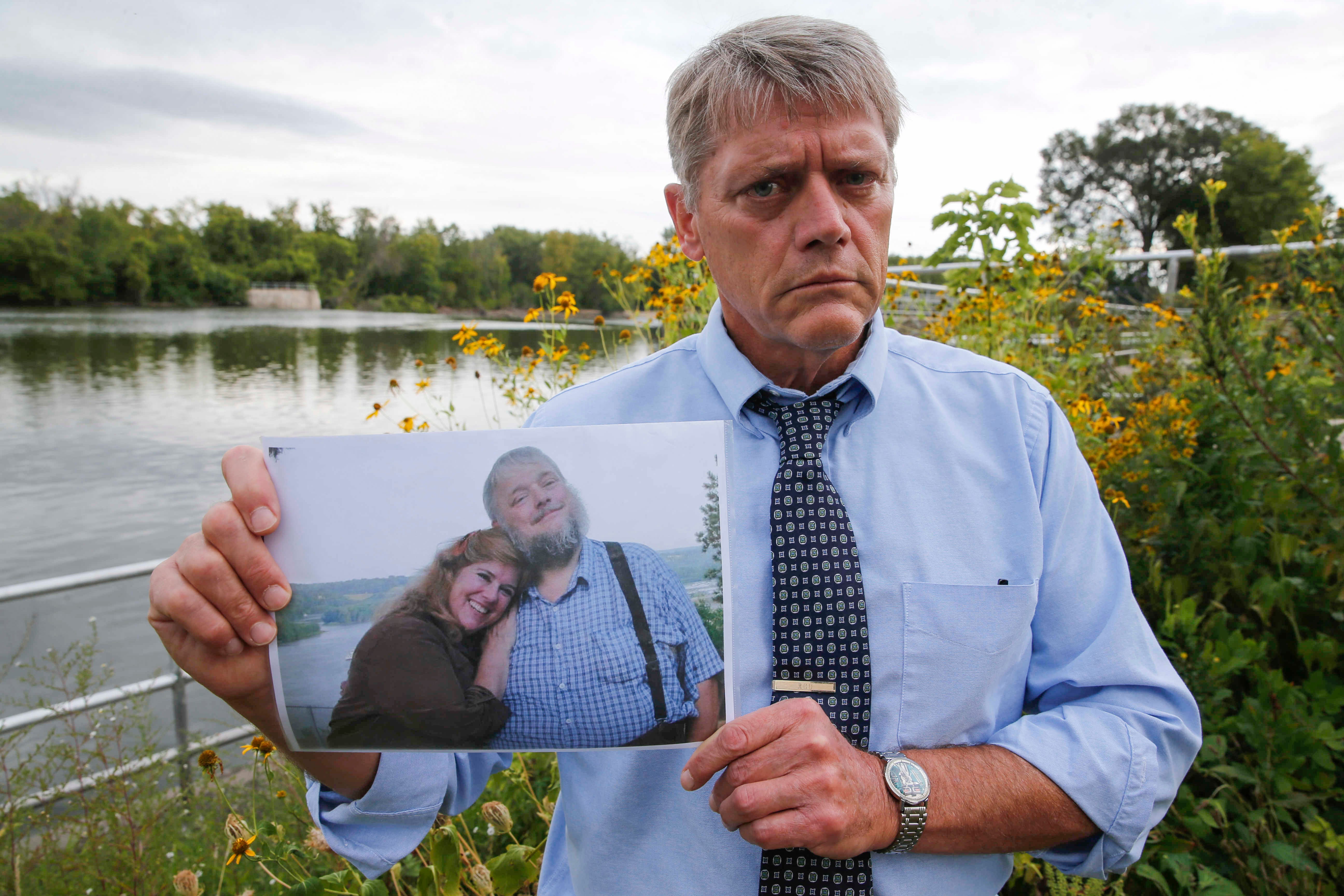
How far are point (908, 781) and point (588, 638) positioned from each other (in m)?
0.48

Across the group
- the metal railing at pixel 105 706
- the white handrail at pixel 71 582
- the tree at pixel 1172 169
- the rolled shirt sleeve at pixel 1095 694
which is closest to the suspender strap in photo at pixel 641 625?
the rolled shirt sleeve at pixel 1095 694

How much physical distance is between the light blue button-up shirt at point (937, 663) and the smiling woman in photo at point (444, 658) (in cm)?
25

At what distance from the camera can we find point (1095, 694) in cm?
118

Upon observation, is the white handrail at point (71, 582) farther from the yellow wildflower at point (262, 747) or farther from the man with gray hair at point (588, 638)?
the man with gray hair at point (588, 638)

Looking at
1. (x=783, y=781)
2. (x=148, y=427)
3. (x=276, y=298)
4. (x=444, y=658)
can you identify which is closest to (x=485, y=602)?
(x=444, y=658)

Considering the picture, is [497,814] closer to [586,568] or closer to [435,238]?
[586,568]

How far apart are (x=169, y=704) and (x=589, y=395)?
5.97 meters

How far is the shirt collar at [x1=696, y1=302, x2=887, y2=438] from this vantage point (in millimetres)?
1298

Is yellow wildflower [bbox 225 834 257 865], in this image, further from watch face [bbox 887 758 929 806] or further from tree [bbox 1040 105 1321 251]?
tree [bbox 1040 105 1321 251]

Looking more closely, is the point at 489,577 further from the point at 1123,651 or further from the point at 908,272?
the point at 908,272

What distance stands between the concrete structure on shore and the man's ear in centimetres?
2913

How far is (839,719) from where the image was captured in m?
1.11

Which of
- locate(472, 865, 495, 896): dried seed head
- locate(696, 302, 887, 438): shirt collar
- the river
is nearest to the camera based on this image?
locate(696, 302, 887, 438): shirt collar

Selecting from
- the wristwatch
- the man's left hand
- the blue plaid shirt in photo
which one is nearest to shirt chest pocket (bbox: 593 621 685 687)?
the blue plaid shirt in photo
